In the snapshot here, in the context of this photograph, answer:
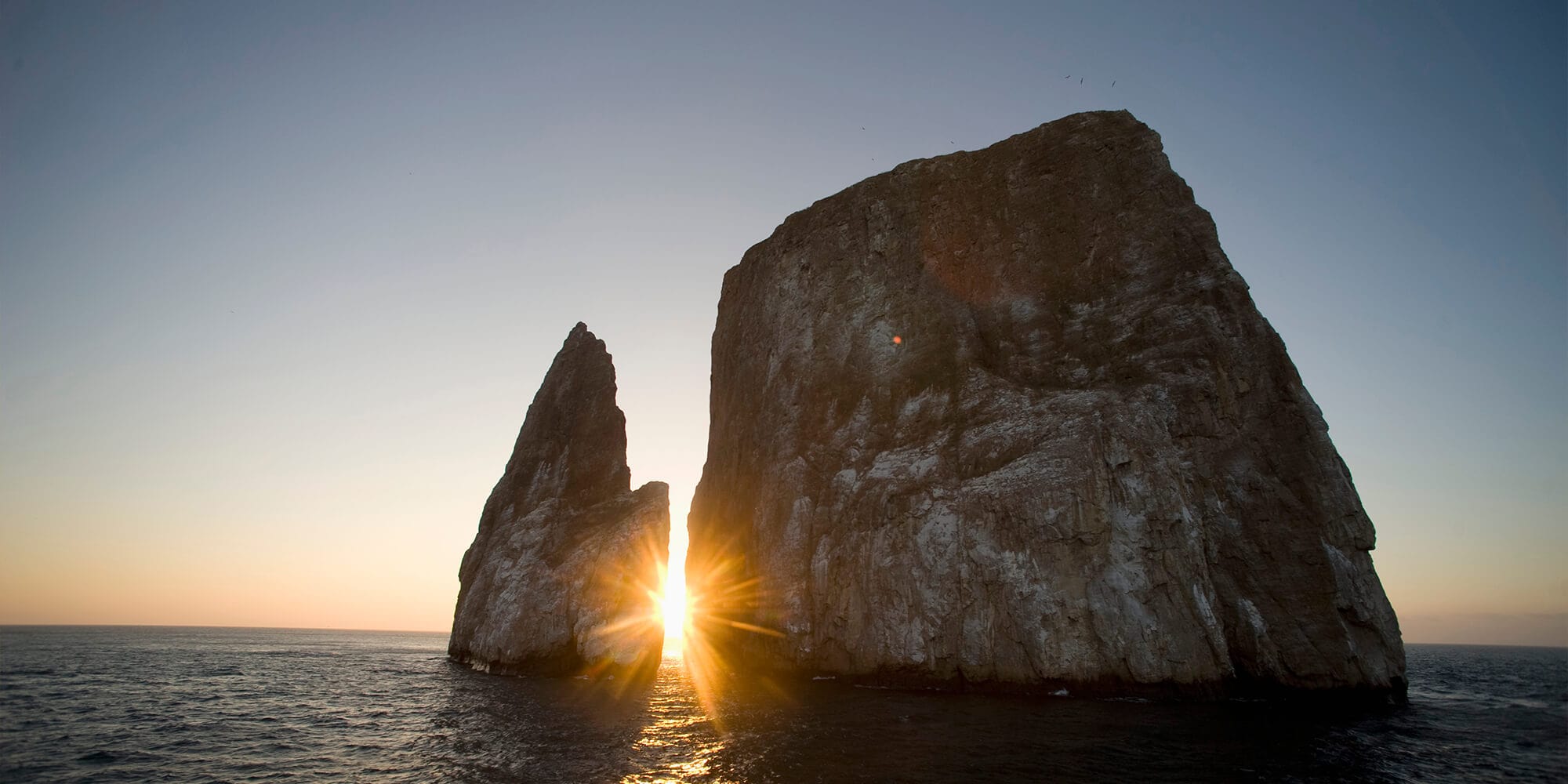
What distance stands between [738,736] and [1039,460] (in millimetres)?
18330

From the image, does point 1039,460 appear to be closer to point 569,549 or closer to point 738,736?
point 738,736

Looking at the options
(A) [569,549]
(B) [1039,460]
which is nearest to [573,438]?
(A) [569,549]

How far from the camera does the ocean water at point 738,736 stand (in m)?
16.1

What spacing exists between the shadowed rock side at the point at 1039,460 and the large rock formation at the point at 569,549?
638cm

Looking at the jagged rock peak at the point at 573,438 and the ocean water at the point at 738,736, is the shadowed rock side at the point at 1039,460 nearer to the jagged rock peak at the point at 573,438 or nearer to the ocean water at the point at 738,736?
the ocean water at the point at 738,736

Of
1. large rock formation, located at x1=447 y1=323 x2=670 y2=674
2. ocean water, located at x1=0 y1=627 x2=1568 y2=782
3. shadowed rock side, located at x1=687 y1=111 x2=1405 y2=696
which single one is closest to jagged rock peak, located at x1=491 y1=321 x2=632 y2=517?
large rock formation, located at x1=447 y1=323 x2=670 y2=674

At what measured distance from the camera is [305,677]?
4006cm

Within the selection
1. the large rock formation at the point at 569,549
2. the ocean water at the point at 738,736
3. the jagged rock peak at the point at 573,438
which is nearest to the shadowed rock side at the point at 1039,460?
the ocean water at the point at 738,736

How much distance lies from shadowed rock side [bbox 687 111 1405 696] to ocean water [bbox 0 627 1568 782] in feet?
9.03

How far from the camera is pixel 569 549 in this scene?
39.7m

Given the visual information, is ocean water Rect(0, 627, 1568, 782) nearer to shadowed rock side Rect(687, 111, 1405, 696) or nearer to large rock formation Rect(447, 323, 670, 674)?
shadowed rock side Rect(687, 111, 1405, 696)

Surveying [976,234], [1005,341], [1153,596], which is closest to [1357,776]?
[1153,596]

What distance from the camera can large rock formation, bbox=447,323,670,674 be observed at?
1457 inches

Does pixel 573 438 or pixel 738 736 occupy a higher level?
pixel 573 438
